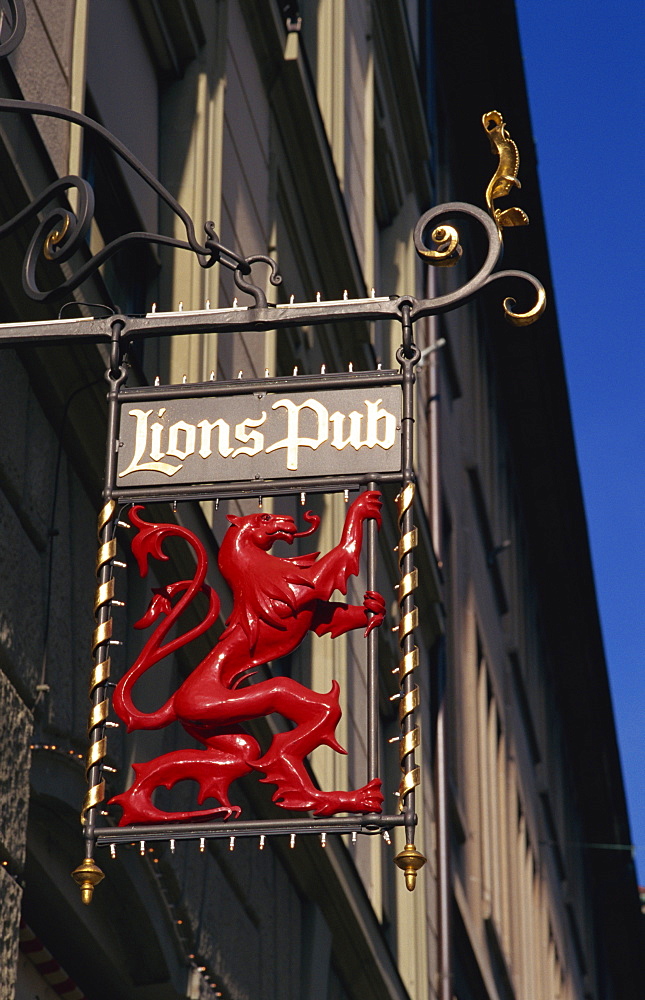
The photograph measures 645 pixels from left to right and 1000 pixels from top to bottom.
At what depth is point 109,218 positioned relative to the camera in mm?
9852

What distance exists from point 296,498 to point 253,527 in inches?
261

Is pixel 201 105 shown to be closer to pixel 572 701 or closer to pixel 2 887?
pixel 2 887

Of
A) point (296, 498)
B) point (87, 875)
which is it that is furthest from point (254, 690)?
point (296, 498)

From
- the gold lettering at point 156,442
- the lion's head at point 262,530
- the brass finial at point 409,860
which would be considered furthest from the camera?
the lion's head at point 262,530

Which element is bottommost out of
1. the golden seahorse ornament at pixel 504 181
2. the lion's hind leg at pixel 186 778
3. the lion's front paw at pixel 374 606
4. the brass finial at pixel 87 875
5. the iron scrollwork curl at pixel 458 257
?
the brass finial at pixel 87 875

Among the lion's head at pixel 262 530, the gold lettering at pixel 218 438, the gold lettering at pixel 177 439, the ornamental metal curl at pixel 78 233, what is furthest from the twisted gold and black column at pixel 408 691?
the ornamental metal curl at pixel 78 233

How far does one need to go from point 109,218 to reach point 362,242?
703cm

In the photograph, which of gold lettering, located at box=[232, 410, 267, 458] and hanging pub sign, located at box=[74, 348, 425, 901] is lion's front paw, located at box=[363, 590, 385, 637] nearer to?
hanging pub sign, located at box=[74, 348, 425, 901]

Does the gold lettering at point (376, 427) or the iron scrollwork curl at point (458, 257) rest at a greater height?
the iron scrollwork curl at point (458, 257)

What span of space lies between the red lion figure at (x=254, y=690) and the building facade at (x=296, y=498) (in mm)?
316

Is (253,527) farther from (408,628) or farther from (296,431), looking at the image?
(408,628)

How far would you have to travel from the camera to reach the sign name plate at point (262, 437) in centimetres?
617

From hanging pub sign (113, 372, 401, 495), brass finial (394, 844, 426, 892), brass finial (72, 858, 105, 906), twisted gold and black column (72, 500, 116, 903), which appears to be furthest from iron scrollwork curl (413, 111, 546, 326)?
brass finial (72, 858, 105, 906)

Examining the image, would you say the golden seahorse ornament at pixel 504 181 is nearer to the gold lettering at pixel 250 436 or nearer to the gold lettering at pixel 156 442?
the gold lettering at pixel 250 436
